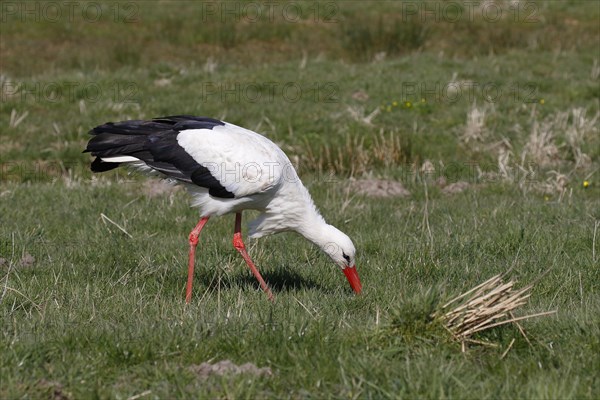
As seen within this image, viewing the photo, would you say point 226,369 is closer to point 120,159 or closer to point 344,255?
point 344,255

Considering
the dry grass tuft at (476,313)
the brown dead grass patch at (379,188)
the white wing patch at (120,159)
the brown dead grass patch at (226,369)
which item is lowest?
the brown dead grass patch at (379,188)

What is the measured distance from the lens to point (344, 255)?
21.0 ft

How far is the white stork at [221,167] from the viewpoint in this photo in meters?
6.53

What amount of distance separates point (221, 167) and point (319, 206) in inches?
115

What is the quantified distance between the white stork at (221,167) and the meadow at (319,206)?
410 mm

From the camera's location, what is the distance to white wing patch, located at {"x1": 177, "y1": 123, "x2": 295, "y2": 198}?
21.3 ft

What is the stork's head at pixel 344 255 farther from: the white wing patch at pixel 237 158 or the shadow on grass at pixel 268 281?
the white wing patch at pixel 237 158

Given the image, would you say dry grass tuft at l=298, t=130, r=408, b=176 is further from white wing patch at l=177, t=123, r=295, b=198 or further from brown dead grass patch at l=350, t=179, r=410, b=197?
white wing patch at l=177, t=123, r=295, b=198

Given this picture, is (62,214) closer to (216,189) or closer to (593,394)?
(216,189)

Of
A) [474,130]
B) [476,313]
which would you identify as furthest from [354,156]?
[476,313]

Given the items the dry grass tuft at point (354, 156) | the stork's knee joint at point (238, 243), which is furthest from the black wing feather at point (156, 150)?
the dry grass tuft at point (354, 156)

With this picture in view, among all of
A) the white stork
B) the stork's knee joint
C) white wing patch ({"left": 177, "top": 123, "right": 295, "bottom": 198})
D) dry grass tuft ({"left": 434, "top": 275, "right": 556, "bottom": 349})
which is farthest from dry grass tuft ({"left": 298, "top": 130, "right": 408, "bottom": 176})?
dry grass tuft ({"left": 434, "top": 275, "right": 556, "bottom": 349})

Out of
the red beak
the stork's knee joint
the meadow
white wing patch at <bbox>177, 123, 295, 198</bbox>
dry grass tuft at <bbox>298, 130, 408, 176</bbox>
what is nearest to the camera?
the meadow

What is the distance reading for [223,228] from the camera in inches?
342
